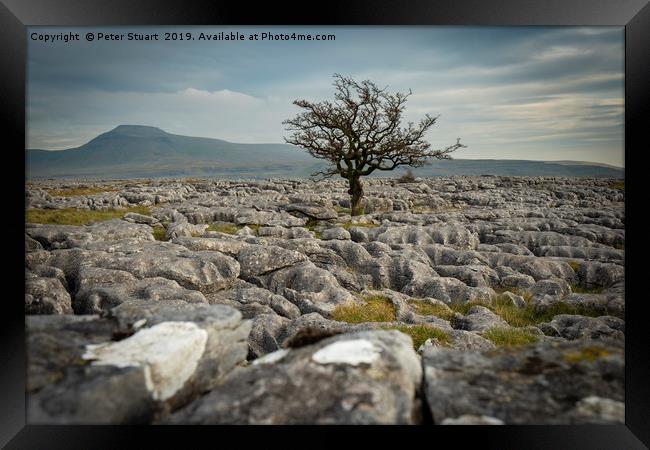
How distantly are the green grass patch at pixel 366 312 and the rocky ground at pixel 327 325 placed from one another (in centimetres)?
5

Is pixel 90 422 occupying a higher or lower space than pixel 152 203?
lower

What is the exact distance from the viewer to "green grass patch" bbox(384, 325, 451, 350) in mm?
9844

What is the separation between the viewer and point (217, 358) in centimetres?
502

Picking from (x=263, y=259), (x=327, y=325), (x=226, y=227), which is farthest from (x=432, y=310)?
(x=226, y=227)

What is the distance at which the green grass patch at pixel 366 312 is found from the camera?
12078 millimetres

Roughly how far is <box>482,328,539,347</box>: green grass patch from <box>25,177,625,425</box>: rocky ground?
0.17 ft

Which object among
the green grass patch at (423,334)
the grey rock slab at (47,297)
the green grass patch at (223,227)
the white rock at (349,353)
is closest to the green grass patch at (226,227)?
the green grass patch at (223,227)

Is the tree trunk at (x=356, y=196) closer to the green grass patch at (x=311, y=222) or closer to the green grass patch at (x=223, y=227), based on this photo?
the green grass patch at (x=311, y=222)

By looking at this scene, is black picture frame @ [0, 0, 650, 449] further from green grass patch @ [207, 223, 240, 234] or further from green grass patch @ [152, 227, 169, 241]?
Result: green grass patch @ [207, 223, 240, 234]

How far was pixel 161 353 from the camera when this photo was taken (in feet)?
14.8

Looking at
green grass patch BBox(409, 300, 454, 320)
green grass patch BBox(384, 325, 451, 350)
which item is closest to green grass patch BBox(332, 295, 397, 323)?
green grass patch BBox(409, 300, 454, 320)
